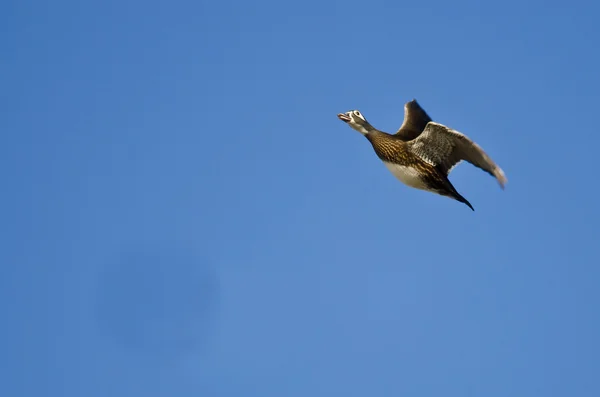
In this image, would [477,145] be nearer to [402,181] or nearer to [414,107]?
[402,181]

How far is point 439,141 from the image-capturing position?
30297mm

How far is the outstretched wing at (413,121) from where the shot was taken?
3362 centimetres

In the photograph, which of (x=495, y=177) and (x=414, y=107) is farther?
(x=414, y=107)

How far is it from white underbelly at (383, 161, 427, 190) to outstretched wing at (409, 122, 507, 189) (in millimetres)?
685

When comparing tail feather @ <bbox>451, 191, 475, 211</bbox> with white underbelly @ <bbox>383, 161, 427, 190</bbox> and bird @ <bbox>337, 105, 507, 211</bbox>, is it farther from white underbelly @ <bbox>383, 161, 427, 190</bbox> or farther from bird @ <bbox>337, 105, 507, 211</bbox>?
white underbelly @ <bbox>383, 161, 427, 190</bbox>

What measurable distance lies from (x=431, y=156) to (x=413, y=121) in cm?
425

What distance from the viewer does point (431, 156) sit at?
30734mm

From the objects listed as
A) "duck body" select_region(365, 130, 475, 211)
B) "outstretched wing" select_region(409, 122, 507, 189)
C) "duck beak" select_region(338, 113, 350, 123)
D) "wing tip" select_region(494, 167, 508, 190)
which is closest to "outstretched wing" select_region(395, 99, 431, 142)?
"duck body" select_region(365, 130, 475, 211)

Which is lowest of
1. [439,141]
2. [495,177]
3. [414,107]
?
[495,177]

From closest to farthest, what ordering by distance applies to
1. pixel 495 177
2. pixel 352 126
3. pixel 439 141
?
pixel 495 177 → pixel 439 141 → pixel 352 126

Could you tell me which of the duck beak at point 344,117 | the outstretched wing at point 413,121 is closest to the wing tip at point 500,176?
the outstretched wing at point 413,121

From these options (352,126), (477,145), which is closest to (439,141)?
(477,145)

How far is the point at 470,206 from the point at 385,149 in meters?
3.97

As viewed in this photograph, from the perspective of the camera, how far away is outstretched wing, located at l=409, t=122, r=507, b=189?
1150 inches
